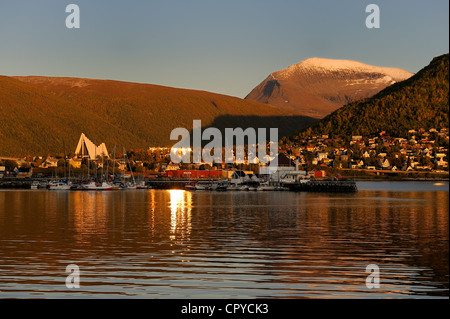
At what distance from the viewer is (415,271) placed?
25.0 m

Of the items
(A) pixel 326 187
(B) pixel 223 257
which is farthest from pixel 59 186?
(B) pixel 223 257

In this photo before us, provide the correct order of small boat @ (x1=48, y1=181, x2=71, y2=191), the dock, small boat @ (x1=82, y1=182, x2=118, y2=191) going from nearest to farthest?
1. the dock
2. small boat @ (x1=82, y1=182, x2=118, y2=191)
3. small boat @ (x1=48, y1=181, x2=71, y2=191)

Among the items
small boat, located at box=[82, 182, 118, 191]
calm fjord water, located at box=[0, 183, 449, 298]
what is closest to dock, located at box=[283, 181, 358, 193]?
small boat, located at box=[82, 182, 118, 191]

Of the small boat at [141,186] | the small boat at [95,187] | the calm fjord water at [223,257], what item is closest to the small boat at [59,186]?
the small boat at [95,187]

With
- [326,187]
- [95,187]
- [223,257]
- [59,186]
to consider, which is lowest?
[223,257]

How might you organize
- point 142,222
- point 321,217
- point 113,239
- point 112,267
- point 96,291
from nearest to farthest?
point 96,291
point 112,267
point 113,239
point 142,222
point 321,217

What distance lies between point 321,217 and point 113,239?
23163 mm

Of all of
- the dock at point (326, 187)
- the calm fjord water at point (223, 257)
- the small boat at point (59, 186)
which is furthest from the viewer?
the small boat at point (59, 186)

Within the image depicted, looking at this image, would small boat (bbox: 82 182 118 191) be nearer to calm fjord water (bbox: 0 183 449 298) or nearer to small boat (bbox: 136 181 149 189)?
small boat (bbox: 136 181 149 189)

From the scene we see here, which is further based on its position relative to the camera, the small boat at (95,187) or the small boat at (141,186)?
the small boat at (141,186)

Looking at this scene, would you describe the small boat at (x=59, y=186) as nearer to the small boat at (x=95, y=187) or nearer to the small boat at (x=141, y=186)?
the small boat at (x=95, y=187)

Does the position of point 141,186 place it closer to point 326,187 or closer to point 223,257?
point 326,187

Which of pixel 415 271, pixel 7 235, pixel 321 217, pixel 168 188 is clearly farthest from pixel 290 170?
pixel 415 271
